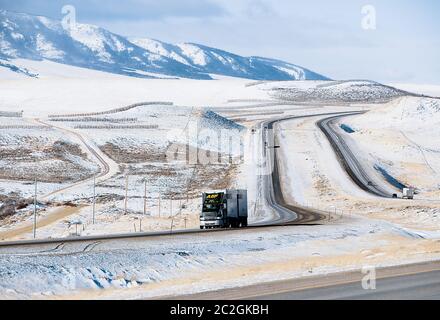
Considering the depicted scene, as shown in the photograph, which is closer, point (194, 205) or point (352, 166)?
point (194, 205)

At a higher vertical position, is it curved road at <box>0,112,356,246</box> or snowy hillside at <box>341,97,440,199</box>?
snowy hillside at <box>341,97,440,199</box>

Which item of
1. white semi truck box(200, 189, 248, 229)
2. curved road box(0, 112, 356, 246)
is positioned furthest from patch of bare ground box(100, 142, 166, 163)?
white semi truck box(200, 189, 248, 229)

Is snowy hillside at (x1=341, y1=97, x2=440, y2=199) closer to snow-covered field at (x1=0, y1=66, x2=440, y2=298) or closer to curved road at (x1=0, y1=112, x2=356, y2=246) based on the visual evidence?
snow-covered field at (x1=0, y1=66, x2=440, y2=298)

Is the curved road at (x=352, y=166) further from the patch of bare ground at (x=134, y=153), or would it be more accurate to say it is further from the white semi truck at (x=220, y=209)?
the white semi truck at (x=220, y=209)

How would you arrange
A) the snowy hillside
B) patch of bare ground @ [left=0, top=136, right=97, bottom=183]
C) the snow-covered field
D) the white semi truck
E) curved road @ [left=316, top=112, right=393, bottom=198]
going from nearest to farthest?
the snow-covered field
the white semi truck
curved road @ [left=316, top=112, right=393, bottom=198]
patch of bare ground @ [left=0, top=136, right=97, bottom=183]
the snowy hillside

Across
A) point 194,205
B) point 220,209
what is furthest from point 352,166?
point 220,209

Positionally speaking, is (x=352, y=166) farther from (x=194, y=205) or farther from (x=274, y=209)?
(x=194, y=205)

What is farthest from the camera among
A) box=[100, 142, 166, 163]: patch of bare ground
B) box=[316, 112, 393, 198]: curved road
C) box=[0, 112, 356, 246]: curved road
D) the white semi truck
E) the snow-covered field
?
box=[100, 142, 166, 163]: patch of bare ground

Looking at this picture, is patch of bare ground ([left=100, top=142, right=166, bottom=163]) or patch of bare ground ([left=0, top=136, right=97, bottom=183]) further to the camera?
patch of bare ground ([left=100, top=142, right=166, bottom=163])
